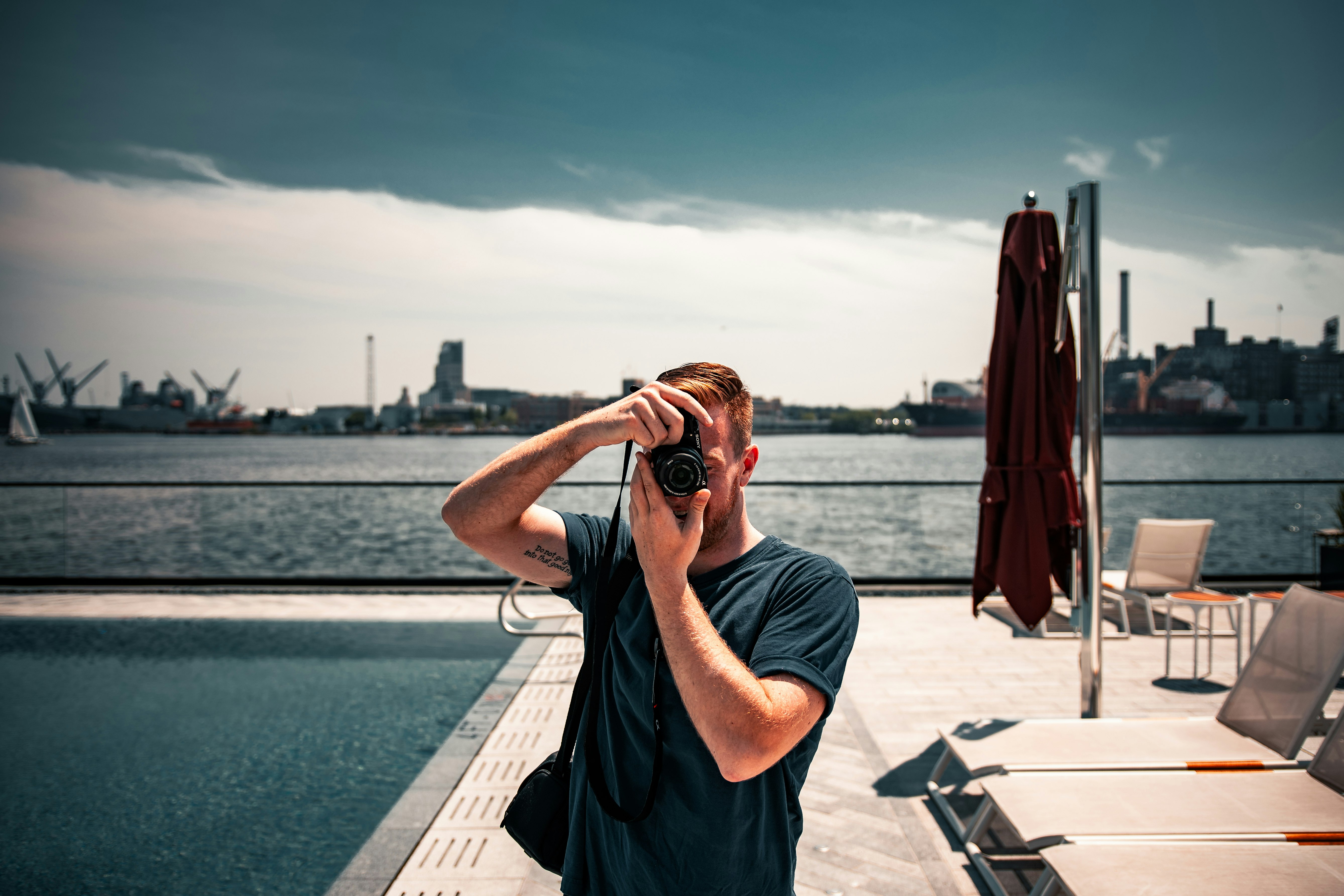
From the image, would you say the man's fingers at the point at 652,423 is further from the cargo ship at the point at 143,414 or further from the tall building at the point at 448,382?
the cargo ship at the point at 143,414

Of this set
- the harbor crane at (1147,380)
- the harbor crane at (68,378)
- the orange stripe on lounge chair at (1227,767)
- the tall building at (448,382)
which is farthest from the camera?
the harbor crane at (68,378)

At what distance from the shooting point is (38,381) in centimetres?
8688

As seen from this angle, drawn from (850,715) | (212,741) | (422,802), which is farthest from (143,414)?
(850,715)

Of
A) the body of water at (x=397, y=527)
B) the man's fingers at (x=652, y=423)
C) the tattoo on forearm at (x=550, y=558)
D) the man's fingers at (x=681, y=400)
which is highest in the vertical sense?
the man's fingers at (x=681, y=400)

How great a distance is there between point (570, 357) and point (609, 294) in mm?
6461

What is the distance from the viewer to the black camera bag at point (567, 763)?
1.10 meters

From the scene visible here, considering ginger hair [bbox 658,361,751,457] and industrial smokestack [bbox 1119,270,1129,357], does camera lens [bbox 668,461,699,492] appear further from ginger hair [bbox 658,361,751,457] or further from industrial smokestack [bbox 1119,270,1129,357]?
industrial smokestack [bbox 1119,270,1129,357]

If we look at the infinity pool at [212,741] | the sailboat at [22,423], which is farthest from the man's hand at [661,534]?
the sailboat at [22,423]

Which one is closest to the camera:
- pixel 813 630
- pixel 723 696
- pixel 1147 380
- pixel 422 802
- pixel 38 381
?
pixel 723 696

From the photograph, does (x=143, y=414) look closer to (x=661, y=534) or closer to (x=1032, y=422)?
(x=1032, y=422)

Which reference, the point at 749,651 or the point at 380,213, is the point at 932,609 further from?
the point at 380,213

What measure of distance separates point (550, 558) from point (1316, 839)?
7.32 feet

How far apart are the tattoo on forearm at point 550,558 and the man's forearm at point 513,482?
0.24 ft

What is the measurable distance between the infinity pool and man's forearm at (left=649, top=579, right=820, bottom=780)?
2687mm
